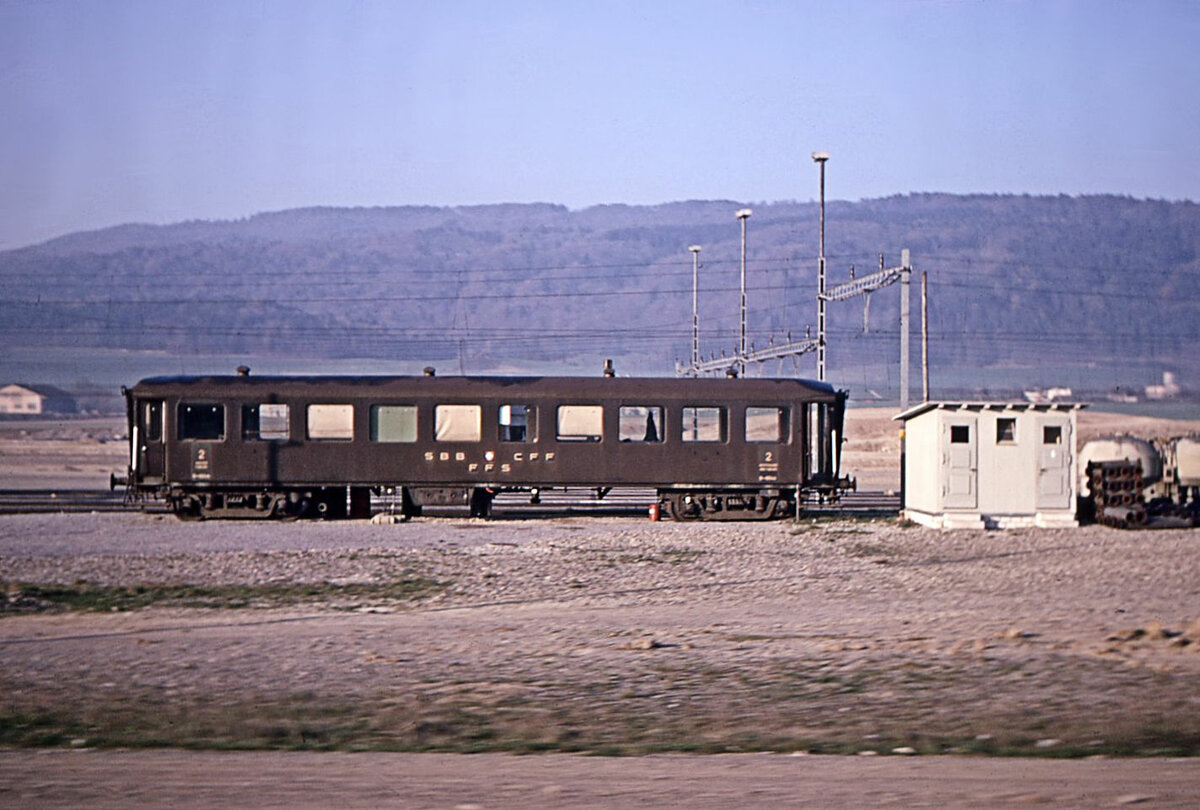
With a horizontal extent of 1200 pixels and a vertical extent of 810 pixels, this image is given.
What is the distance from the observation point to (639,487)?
98.1 feet

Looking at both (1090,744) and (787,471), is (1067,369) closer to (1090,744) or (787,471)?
(787,471)

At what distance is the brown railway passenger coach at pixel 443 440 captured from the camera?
30.2 m

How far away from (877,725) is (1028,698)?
185 cm

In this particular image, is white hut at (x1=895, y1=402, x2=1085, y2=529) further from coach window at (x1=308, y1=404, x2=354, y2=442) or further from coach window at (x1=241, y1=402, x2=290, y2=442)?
coach window at (x1=241, y1=402, x2=290, y2=442)

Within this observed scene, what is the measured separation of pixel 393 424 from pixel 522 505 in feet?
22.3

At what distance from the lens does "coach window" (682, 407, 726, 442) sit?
30.4 m

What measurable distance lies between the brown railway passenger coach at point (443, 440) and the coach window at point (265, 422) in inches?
0.9

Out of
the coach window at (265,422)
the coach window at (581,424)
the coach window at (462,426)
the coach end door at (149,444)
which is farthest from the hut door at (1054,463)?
the coach end door at (149,444)

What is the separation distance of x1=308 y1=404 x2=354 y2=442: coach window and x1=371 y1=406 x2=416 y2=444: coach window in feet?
1.84

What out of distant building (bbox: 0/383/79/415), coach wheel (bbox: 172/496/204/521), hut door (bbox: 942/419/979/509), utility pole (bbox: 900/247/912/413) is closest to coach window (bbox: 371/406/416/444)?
coach wheel (bbox: 172/496/204/521)

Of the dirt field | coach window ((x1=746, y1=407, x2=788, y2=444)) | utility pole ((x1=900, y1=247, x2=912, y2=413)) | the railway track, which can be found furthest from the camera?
utility pole ((x1=900, y1=247, x2=912, y2=413))

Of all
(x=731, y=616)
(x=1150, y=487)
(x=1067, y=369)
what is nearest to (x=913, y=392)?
(x=1067, y=369)

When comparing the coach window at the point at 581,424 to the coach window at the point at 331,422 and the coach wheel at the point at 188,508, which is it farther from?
the coach wheel at the point at 188,508

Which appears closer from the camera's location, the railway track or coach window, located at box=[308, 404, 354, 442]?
coach window, located at box=[308, 404, 354, 442]
